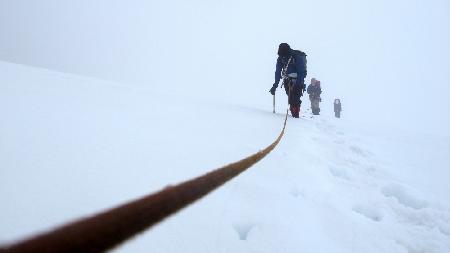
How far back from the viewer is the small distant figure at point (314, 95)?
14.1m

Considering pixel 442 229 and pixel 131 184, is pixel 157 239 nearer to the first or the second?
pixel 131 184

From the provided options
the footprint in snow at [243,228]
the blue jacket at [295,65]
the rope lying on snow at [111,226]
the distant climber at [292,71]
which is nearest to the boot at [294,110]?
the distant climber at [292,71]

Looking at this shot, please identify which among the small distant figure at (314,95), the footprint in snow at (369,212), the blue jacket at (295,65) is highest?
the blue jacket at (295,65)

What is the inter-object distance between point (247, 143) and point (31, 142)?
236cm

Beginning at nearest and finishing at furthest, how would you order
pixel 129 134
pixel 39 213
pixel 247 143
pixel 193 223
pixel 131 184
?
pixel 39 213 < pixel 193 223 < pixel 131 184 < pixel 129 134 < pixel 247 143

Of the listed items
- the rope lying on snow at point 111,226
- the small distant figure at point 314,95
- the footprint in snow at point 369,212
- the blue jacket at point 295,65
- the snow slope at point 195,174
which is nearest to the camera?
the rope lying on snow at point 111,226

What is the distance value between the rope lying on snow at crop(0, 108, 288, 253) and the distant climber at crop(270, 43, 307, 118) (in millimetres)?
8159

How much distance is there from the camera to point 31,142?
2396 millimetres

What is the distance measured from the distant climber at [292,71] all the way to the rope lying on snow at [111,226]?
816 cm

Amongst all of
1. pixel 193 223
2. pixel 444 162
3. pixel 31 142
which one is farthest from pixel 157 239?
pixel 444 162

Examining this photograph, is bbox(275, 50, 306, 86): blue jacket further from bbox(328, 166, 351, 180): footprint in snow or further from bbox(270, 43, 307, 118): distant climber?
bbox(328, 166, 351, 180): footprint in snow

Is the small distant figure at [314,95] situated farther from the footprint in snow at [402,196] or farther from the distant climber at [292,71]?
the footprint in snow at [402,196]

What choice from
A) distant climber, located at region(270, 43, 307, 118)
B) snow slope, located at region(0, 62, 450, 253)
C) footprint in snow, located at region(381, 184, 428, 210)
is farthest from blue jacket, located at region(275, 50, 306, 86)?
footprint in snow, located at region(381, 184, 428, 210)

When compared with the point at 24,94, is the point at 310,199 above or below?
below
